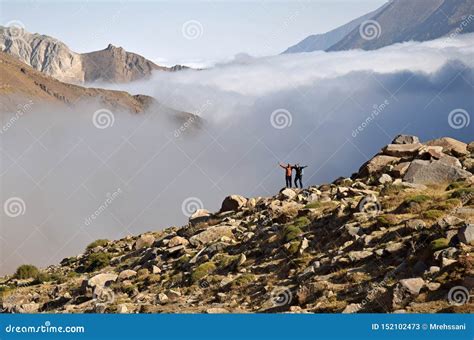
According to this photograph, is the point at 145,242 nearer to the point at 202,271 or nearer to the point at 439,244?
the point at 202,271

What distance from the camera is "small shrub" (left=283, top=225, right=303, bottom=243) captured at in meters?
36.8

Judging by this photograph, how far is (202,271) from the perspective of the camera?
1427 inches

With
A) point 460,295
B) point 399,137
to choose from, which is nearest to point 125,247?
point 399,137

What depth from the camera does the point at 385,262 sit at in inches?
1146

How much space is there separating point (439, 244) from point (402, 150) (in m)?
24.6

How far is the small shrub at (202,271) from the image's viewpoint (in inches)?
1407

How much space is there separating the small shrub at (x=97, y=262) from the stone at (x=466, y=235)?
100ft

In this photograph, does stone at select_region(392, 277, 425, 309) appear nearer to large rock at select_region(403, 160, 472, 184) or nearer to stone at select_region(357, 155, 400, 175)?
large rock at select_region(403, 160, 472, 184)

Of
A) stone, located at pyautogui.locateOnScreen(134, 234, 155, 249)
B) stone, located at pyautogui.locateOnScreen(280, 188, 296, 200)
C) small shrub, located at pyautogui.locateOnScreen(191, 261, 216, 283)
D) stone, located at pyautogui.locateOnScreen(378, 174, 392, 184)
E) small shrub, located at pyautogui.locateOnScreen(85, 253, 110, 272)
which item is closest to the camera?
small shrub, located at pyautogui.locateOnScreen(191, 261, 216, 283)

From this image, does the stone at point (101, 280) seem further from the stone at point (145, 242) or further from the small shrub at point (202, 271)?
the stone at point (145, 242)

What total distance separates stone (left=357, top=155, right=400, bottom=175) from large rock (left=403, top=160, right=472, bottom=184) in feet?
17.2

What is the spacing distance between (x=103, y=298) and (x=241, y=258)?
27.3 ft

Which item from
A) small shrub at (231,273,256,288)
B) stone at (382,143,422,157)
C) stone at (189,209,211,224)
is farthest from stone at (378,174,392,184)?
small shrub at (231,273,256,288)

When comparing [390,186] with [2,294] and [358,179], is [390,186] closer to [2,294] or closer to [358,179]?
[358,179]
